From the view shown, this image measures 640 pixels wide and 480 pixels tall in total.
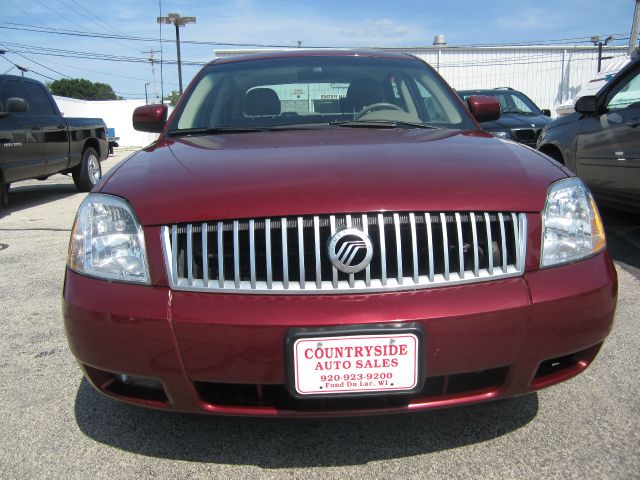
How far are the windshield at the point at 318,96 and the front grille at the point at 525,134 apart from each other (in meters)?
5.97

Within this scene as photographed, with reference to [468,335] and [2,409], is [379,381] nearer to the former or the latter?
[468,335]

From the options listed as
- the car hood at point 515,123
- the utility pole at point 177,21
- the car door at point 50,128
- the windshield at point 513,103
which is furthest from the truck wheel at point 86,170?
the utility pole at point 177,21

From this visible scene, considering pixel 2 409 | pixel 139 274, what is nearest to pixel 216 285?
pixel 139 274

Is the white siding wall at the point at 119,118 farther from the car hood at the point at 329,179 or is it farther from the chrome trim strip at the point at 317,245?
the chrome trim strip at the point at 317,245

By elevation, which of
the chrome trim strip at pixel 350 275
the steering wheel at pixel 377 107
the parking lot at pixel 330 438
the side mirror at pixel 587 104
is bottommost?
the parking lot at pixel 330 438

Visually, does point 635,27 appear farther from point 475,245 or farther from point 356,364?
point 356,364

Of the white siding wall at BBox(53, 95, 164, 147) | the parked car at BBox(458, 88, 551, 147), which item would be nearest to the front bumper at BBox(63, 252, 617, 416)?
the parked car at BBox(458, 88, 551, 147)

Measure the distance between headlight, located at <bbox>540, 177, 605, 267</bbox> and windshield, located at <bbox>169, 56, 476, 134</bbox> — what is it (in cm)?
96

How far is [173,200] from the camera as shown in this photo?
178 cm

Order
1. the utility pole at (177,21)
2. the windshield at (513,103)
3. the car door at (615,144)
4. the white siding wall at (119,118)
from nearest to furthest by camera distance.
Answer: the car door at (615,144)
the windshield at (513,103)
the utility pole at (177,21)
the white siding wall at (119,118)

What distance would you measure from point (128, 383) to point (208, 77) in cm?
200

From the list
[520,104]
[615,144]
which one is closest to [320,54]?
[615,144]

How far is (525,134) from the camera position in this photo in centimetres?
891

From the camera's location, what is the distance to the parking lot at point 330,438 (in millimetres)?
1867
